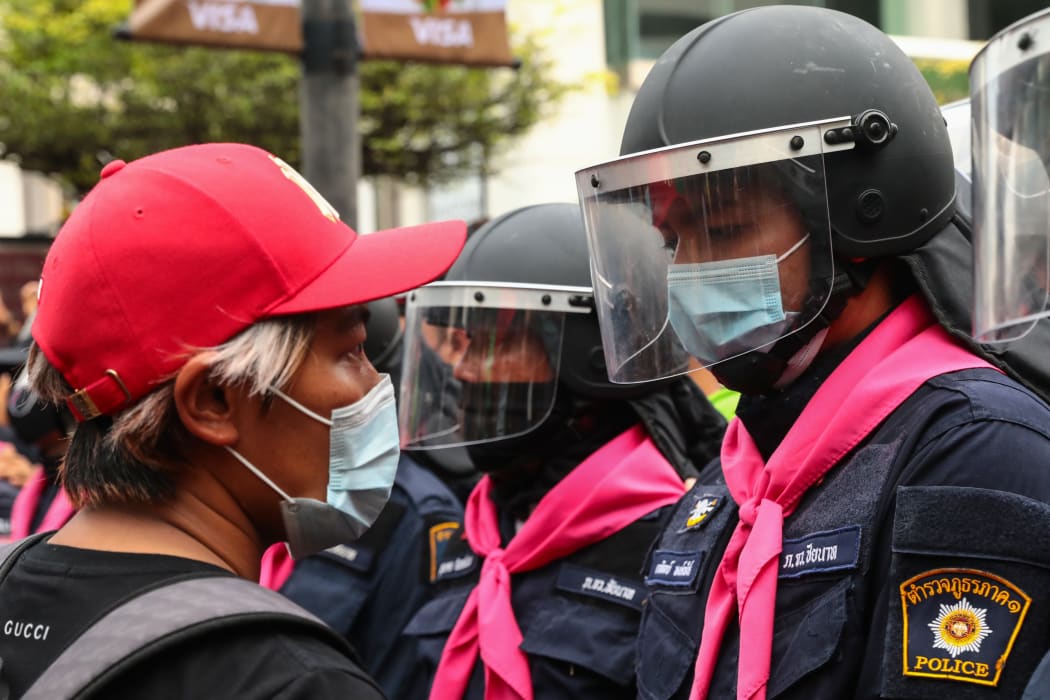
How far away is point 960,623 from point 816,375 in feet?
1.97

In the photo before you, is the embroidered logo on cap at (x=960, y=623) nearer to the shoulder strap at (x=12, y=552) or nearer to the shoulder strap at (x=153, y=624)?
the shoulder strap at (x=153, y=624)

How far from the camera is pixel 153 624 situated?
1.44 m

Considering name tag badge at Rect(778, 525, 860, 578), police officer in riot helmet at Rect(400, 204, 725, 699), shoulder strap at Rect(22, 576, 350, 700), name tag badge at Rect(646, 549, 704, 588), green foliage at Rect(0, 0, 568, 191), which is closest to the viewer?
shoulder strap at Rect(22, 576, 350, 700)

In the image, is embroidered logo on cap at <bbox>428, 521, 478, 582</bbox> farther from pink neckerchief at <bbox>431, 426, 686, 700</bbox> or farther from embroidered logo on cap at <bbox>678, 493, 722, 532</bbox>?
embroidered logo on cap at <bbox>678, 493, 722, 532</bbox>

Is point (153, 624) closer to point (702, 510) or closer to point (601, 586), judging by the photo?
point (702, 510)

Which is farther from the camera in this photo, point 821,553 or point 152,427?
point 821,553

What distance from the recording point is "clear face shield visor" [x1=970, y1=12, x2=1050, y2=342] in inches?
60.9

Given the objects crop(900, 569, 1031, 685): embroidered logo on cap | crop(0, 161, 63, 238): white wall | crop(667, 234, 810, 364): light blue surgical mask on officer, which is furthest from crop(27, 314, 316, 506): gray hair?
crop(0, 161, 63, 238): white wall

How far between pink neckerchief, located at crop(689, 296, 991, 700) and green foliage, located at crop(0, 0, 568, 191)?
9.49 meters

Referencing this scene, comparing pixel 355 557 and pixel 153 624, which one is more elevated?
pixel 153 624

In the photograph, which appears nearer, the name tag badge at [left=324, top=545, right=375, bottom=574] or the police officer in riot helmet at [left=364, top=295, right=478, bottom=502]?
the name tag badge at [left=324, top=545, right=375, bottom=574]

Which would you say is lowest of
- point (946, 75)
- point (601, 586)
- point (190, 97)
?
point (601, 586)

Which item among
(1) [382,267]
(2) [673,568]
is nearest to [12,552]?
(1) [382,267]

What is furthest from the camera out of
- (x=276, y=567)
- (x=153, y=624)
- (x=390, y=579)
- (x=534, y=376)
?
(x=276, y=567)
